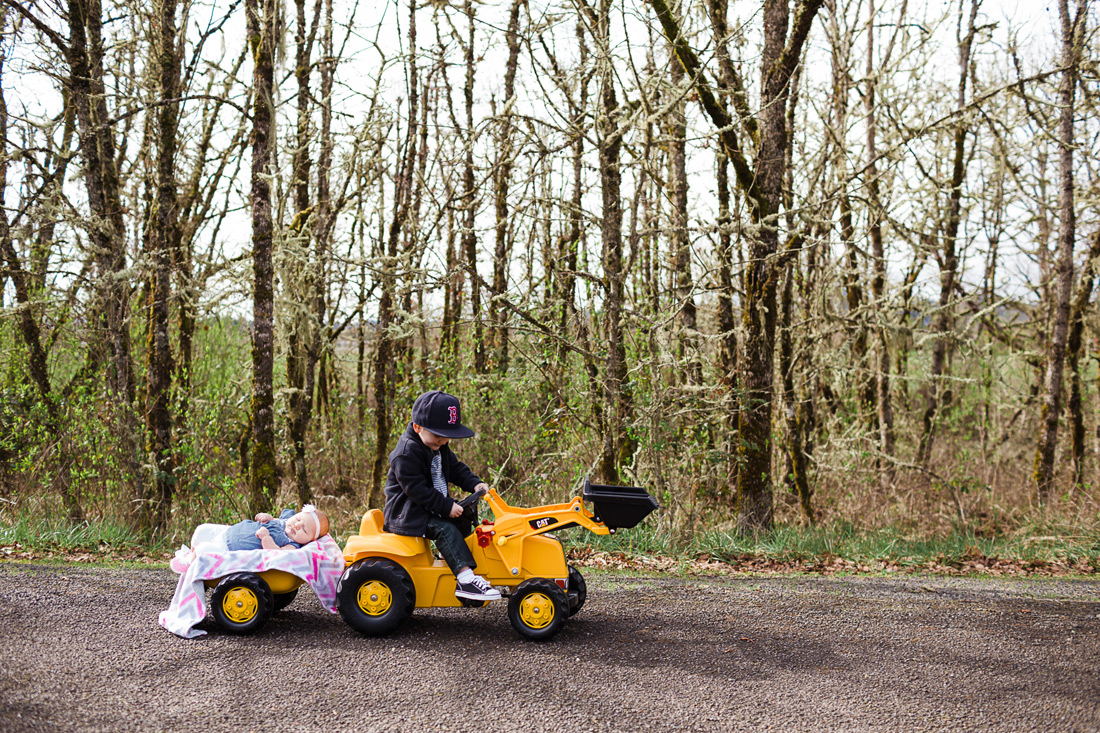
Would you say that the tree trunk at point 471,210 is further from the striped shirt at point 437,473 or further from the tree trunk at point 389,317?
the striped shirt at point 437,473

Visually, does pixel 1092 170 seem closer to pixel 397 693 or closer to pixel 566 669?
pixel 566 669

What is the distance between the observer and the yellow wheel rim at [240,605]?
462cm

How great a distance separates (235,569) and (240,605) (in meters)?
0.22

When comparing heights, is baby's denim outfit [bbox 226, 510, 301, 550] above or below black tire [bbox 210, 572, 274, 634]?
above

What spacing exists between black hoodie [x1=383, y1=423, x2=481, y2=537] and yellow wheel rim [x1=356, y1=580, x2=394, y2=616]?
0.34 meters

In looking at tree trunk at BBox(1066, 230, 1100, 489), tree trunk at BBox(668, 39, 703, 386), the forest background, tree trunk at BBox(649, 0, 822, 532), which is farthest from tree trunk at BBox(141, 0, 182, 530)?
tree trunk at BBox(1066, 230, 1100, 489)

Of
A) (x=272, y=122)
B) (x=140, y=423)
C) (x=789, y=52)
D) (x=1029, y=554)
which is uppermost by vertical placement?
(x=789, y=52)

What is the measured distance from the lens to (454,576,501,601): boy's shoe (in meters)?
4.54

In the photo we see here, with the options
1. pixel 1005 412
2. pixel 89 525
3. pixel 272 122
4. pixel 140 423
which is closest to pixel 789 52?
pixel 272 122

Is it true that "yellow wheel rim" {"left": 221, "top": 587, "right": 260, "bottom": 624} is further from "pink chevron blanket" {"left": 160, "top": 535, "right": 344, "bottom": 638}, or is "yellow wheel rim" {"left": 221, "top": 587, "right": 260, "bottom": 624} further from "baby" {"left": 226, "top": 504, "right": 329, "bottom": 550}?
"baby" {"left": 226, "top": 504, "right": 329, "bottom": 550}

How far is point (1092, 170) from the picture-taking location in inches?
470

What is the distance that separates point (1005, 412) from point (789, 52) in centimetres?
1017

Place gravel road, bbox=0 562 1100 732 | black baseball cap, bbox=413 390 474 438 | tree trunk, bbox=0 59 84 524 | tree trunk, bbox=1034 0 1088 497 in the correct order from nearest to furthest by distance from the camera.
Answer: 1. gravel road, bbox=0 562 1100 732
2. black baseball cap, bbox=413 390 474 438
3. tree trunk, bbox=0 59 84 524
4. tree trunk, bbox=1034 0 1088 497

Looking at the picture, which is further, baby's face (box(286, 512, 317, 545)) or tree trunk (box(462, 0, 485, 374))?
tree trunk (box(462, 0, 485, 374))
